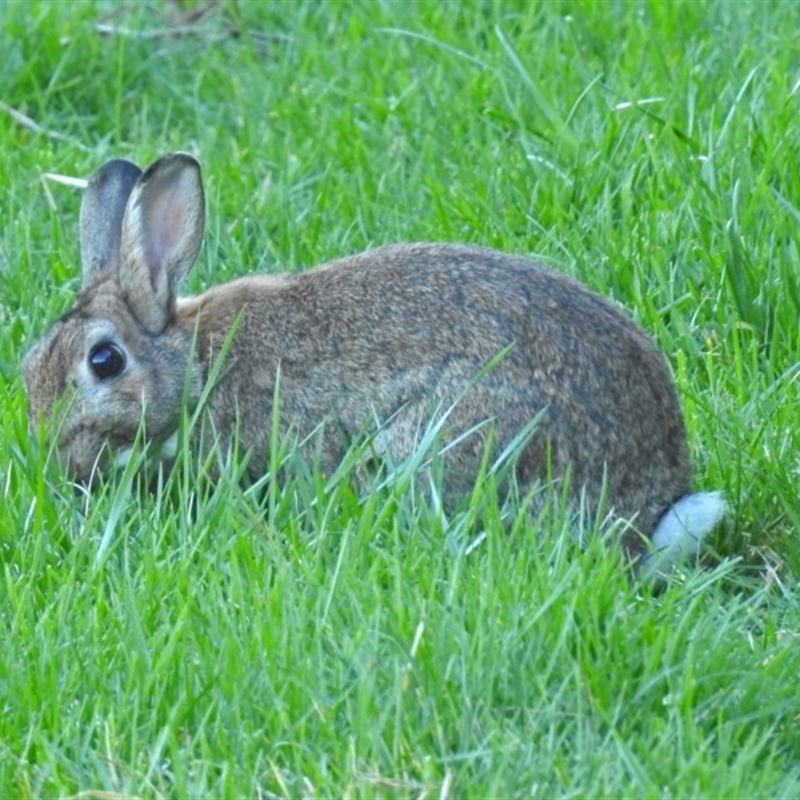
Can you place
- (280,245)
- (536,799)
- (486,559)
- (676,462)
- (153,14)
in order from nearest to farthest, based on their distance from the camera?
1. (536,799)
2. (486,559)
3. (676,462)
4. (280,245)
5. (153,14)

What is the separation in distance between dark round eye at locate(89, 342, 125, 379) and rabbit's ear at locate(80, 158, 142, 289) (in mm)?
409

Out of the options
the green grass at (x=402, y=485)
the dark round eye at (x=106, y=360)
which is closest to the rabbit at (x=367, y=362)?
the dark round eye at (x=106, y=360)

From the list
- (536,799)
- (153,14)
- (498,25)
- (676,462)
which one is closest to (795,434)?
(676,462)

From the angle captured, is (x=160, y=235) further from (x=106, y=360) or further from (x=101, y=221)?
(x=106, y=360)

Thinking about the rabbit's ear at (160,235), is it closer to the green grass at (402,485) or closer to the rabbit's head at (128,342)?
the rabbit's head at (128,342)

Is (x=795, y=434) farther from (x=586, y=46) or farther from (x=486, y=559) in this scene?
(x=586, y=46)

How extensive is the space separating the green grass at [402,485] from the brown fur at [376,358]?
0.73 ft

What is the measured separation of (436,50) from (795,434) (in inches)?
113

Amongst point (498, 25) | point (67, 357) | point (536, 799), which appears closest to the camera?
point (536, 799)

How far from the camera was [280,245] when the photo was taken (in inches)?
250

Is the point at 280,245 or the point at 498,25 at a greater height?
the point at 498,25

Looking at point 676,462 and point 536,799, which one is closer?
point 536,799

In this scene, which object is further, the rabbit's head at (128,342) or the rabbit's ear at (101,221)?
the rabbit's ear at (101,221)

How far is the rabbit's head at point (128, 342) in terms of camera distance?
518cm
